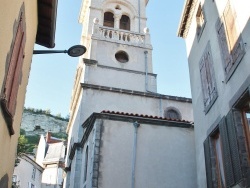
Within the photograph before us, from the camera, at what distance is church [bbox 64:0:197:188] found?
13.0m

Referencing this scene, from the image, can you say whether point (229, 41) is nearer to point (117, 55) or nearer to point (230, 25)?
point (230, 25)

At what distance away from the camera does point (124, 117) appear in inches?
544

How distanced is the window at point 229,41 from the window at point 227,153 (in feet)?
4.04

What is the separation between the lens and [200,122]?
1100 centimetres

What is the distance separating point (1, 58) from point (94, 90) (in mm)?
14495

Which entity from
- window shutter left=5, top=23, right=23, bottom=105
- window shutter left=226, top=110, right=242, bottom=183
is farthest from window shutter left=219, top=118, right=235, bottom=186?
window shutter left=5, top=23, right=23, bottom=105

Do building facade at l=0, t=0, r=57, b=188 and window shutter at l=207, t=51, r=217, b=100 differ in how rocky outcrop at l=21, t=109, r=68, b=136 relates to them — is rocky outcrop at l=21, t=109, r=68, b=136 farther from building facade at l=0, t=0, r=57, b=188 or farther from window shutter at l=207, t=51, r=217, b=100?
building facade at l=0, t=0, r=57, b=188

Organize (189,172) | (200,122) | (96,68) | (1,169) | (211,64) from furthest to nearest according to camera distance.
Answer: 1. (96,68)
2. (189,172)
3. (200,122)
4. (211,64)
5. (1,169)

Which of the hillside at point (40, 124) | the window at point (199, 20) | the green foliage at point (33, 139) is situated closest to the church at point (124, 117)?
the window at point (199, 20)

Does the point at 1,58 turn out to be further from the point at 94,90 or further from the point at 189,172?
the point at 94,90

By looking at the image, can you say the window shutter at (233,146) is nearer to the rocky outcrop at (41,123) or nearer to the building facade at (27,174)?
the building facade at (27,174)

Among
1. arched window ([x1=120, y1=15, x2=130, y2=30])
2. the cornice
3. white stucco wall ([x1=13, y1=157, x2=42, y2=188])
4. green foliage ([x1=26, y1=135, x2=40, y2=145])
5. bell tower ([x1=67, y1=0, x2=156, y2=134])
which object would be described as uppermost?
green foliage ([x1=26, y1=135, x2=40, y2=145])

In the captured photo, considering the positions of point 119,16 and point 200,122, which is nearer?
point 200,122

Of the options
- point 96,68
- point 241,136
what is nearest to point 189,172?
point 241,136
